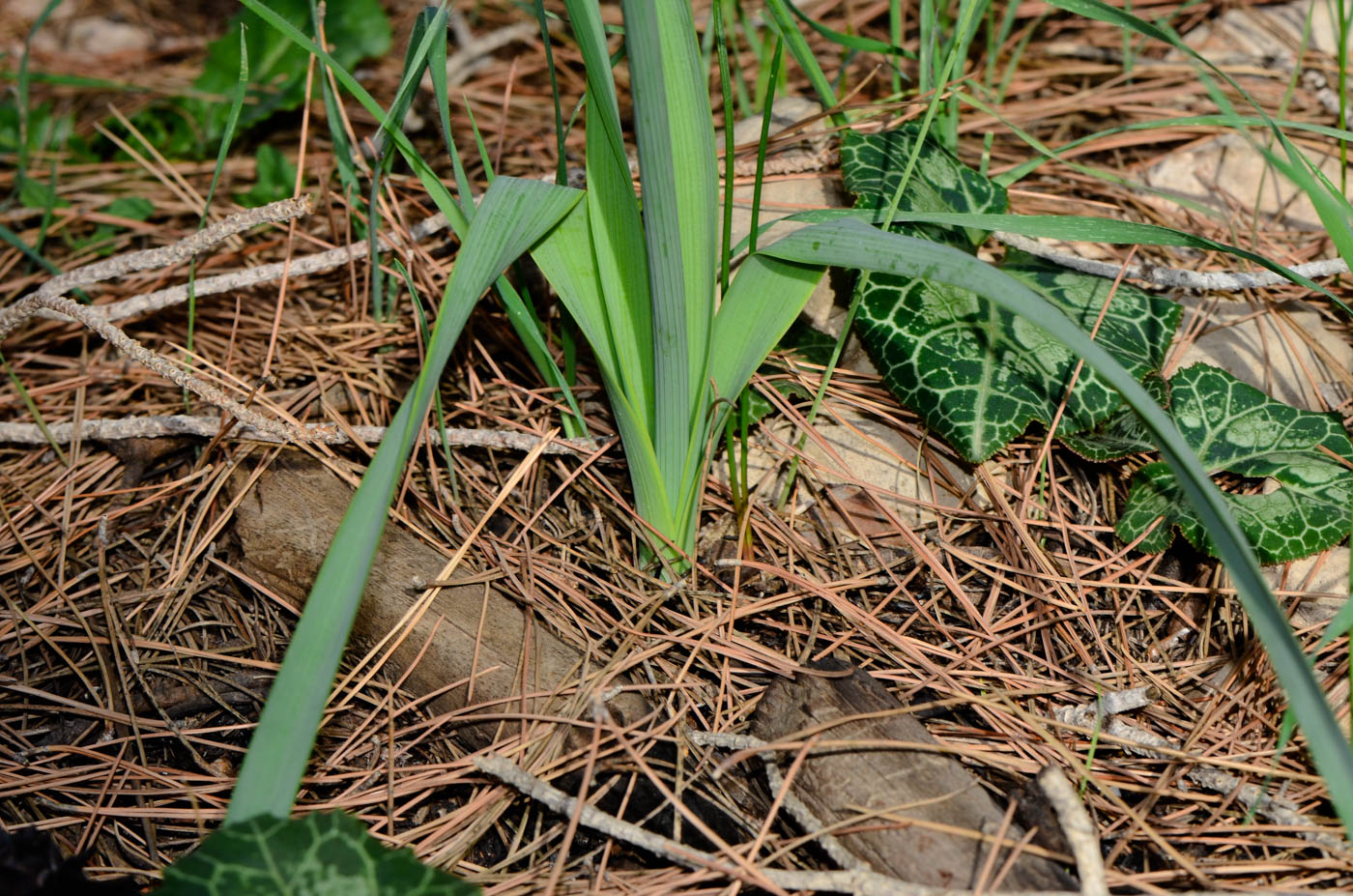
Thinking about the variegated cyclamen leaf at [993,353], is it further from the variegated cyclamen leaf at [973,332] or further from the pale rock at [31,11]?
the pale rock at [31,11]

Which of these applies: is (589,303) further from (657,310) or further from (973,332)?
(973,332)

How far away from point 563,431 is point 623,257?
39 cm

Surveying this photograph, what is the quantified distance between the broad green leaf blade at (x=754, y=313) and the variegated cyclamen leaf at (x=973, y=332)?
0.16 meters

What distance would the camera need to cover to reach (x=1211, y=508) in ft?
2.80

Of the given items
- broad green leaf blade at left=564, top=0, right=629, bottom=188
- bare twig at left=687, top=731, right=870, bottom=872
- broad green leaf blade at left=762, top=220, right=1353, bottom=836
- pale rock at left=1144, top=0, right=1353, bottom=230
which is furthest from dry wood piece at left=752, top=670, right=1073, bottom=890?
pale rock at left=1144, top=0, right=1353, bottom=230

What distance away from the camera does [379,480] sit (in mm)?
854

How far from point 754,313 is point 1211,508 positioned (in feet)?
2.00

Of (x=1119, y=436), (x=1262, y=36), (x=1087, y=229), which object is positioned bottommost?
(x=1119, y=436)

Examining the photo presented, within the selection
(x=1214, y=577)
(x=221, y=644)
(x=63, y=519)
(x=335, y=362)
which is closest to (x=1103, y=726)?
(x=1214, y=577)

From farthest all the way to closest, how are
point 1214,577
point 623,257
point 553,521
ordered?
point 553,521 < point 1214,577 < point 623,257

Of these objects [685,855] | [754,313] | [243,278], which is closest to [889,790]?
[685,855]

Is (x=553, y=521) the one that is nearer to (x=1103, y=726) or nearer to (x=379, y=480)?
(x=379, y=480)

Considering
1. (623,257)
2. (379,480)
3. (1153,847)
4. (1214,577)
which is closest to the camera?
(379,480)

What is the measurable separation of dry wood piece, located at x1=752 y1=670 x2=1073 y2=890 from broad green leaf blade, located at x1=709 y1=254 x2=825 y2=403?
0.43 metres
